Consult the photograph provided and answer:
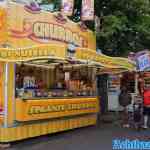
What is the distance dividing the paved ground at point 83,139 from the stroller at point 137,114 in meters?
0.67

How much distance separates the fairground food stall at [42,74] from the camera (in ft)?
48.0

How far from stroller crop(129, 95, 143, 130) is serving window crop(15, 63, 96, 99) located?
169cm

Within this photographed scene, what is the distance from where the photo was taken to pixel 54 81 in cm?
1795

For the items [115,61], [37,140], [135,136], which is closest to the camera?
[37,140]

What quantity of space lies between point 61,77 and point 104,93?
5.26 meters

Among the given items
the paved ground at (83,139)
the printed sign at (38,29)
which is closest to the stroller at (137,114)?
the paved ground at (83,139)

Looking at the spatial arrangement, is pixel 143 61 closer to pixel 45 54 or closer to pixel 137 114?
pixel 137 114

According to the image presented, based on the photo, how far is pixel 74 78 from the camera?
19.1m

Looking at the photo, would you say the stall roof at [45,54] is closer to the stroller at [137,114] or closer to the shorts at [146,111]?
the shorts at [146,111]

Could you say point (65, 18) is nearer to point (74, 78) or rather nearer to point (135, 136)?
point (74, 78)

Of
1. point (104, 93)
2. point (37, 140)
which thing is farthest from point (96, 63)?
point (104, 93)

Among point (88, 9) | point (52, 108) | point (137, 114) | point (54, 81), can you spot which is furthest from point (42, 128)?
point (88, 9)

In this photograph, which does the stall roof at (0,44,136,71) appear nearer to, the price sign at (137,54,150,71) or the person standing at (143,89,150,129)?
the person standing at (143,89,150,129)

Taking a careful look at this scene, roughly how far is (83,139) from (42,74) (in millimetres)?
2750
